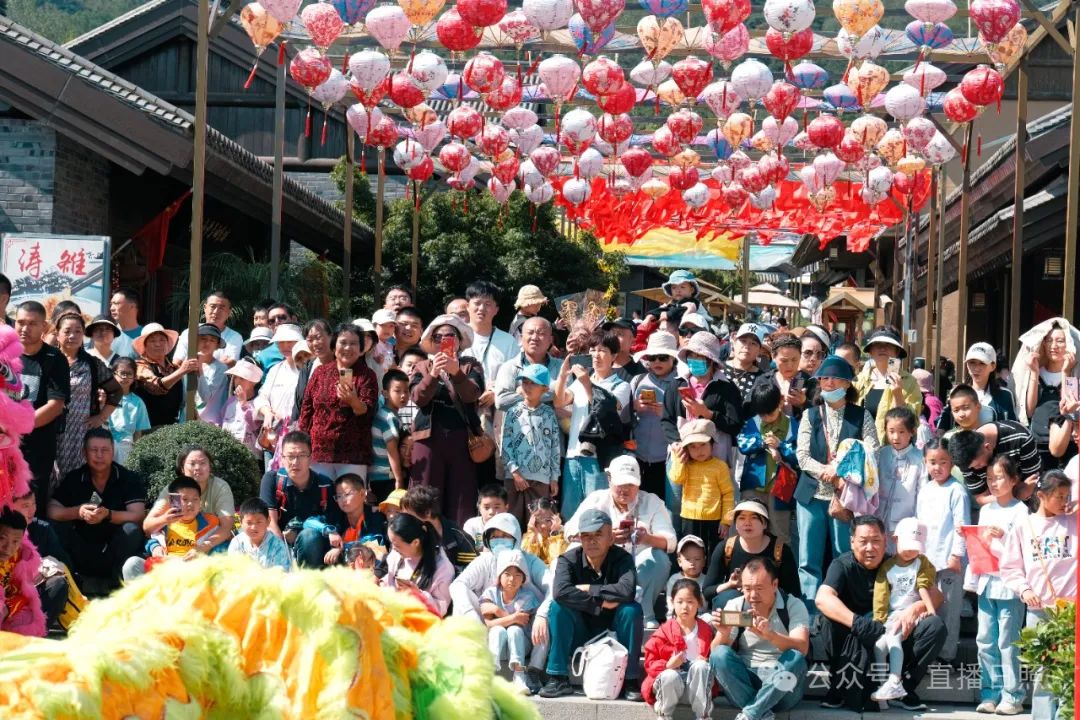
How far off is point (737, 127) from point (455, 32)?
6.82 m

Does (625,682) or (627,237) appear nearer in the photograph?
(625,682)

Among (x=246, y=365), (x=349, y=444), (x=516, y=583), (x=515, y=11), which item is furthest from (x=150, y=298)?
(x=516, y=583)

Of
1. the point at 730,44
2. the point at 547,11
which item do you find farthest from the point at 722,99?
the point at 547,11

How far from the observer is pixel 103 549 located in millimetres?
9656

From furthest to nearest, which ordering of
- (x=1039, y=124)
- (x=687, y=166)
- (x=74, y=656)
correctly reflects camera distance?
(x=687, y=166) → (x=1039, y=124) → (x=74, y=656)

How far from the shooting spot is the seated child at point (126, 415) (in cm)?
1064

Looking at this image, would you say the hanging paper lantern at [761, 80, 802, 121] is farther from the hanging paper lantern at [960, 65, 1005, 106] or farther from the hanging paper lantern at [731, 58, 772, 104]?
the hanging paper lantern at [960, 65, 1005, 106]

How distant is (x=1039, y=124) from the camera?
16.6 meters

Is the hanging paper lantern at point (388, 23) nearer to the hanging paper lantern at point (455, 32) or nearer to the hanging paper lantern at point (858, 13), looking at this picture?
the hanging paper lantern at point (455, 32)

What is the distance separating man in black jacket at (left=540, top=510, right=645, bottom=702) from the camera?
8656 mm

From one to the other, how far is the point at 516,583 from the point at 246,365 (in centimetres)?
322

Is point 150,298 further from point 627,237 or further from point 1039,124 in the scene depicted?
point 627,237

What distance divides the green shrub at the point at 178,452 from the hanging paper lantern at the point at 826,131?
988 centimetres

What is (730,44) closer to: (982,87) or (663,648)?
(982,87)
